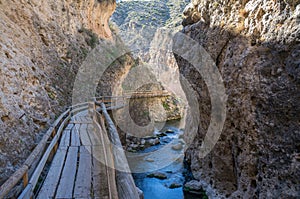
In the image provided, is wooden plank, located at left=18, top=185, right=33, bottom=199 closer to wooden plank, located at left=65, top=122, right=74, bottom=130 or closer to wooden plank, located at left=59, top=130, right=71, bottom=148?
wooden plank, located at left=59, top=130, right=71, bottom=148

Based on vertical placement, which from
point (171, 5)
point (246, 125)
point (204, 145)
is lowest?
point (204, 145)

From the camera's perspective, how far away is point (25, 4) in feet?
35.1

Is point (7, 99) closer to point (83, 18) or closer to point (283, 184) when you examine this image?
point (283, 184)

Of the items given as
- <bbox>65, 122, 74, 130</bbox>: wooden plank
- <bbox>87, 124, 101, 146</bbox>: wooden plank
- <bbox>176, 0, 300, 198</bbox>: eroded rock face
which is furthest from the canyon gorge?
<bbox>87, 124, 101, 146</bbox>: wooden plank

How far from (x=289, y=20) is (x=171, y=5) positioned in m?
86.3

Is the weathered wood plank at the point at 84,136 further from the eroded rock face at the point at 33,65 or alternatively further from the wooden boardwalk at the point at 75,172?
the eroded rock face at the point at 33,65

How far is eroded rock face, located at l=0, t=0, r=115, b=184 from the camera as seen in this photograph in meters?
4.70

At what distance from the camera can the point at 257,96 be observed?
5.39 m

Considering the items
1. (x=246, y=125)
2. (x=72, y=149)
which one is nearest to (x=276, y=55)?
(x=246, y=125)

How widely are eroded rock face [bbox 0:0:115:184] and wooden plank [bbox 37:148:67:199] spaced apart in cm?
67

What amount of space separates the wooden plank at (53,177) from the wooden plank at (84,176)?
0.37 m

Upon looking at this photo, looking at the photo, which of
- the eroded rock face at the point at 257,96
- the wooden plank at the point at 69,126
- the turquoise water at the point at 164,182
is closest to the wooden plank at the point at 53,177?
the wooden plank at the point at 69,126

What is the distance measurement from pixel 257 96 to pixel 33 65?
26.8 feet

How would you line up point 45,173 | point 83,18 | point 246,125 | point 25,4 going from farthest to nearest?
point 83,18, point 25,4, point 246,125, point 45,173
